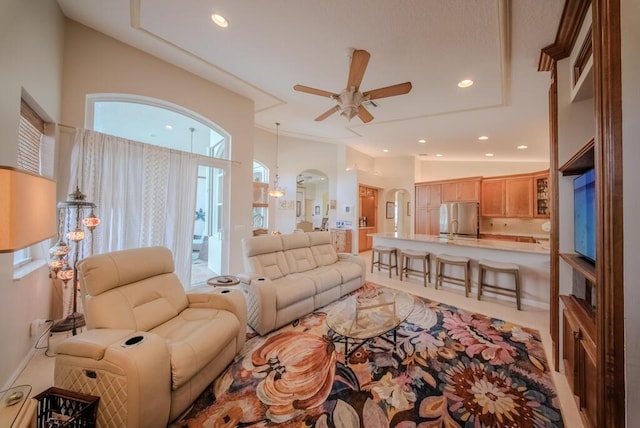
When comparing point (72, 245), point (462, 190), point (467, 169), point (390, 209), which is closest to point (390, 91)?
point (72, 245)

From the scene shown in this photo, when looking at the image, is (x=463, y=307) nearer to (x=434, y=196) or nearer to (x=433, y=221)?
(x=433, y=221)

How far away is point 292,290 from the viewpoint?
291 cm

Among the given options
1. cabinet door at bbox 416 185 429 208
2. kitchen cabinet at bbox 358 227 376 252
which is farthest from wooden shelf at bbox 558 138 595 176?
kitchen cabinet at bbox 358 227 376 252

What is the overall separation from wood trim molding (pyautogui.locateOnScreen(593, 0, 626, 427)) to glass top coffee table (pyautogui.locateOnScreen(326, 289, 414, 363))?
4.52 ft

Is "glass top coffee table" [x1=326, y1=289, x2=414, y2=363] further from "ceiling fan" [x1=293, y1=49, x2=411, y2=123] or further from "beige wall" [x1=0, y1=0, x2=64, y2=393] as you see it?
"beige wall" [x1=0, y1=0, x2=64, y2=393]

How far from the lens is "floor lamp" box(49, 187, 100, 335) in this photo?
7.77 ft

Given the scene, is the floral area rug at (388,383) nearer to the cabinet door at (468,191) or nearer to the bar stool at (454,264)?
the bar stool at (454,264)

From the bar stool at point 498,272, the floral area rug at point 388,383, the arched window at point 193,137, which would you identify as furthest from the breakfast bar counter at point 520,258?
the arched window at point 193,137

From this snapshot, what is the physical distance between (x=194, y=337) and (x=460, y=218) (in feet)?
22.7

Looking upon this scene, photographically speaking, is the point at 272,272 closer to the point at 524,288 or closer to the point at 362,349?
the point at 362,349

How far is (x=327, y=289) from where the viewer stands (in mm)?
3393

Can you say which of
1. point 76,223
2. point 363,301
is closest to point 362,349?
point 363,301

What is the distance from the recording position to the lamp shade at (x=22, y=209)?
0.87 m

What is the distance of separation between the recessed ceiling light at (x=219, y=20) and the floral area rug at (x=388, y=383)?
3307mm
